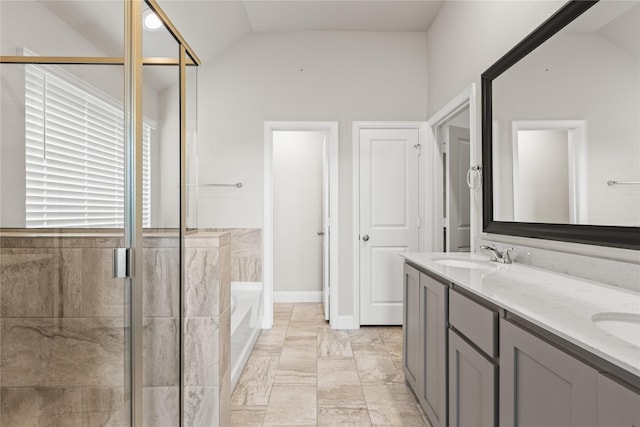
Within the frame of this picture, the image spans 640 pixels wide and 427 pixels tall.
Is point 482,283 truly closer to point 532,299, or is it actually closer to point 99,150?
point 532,299

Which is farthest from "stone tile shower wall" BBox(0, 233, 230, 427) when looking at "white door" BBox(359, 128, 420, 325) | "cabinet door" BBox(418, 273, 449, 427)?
"white door" BBox(359, 128, 420, 325)

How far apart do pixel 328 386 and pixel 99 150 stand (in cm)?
199

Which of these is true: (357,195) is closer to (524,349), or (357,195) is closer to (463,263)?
(463,263)

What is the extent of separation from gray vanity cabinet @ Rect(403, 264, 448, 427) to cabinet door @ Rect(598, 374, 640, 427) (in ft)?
2.91

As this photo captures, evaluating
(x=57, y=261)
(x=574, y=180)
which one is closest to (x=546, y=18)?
(x=574, y=180)

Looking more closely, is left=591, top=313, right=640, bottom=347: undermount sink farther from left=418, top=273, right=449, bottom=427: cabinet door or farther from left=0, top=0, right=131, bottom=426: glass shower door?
left=0, top=0, right=131, bottom=426: glass shower door

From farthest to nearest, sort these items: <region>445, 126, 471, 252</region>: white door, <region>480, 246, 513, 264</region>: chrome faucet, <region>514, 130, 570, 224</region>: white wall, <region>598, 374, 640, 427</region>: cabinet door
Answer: <region>445, 126, 471, 252</region>: white door → <region>480, 246, 513, 264</region>: chrome faucet → <region>514, 130, 570, 224</region>: white wall → <region>598, 374, 640, 427</region>: cabinet door

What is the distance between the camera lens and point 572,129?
5.06 ft

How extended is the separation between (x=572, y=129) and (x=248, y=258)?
286 cm

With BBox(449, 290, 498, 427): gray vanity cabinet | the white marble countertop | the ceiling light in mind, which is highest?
the ceiling light

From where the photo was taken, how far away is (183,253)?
164cm

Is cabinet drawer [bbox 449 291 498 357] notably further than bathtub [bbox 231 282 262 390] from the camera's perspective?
No

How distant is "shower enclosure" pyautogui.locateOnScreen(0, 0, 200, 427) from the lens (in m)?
0.84

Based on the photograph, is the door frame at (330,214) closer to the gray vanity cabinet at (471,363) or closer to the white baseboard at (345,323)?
the white baseboard at (345,323)
